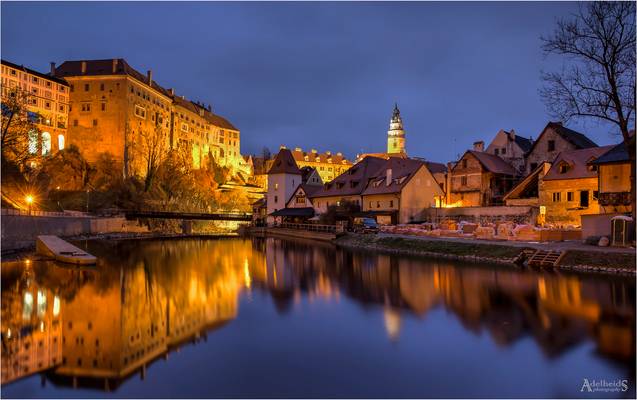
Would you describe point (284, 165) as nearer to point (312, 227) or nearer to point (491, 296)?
point (312, 227)

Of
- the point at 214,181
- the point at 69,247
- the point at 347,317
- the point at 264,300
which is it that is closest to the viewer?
the point at 347,317

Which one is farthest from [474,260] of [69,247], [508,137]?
[508,137]

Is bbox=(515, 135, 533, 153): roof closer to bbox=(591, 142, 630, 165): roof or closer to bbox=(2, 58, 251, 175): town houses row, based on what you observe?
bbox=(591, 142, 630, 165): roof

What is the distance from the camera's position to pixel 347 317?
1355 cm

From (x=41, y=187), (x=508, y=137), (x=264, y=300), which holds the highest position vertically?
(x=508, y=137)

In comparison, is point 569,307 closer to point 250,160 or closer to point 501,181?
point 501,181

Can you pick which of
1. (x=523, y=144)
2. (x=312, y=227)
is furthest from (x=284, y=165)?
(x=523, y=144)

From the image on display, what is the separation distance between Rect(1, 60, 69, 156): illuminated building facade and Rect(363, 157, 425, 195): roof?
52802mm

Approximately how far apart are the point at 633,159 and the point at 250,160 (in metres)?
116

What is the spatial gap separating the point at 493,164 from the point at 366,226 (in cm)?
1666

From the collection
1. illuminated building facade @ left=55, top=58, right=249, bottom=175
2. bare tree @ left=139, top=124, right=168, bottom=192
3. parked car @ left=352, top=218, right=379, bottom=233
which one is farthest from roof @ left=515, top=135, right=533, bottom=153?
illuminated building facade @ left=55, top=58, right=249, bottom=175

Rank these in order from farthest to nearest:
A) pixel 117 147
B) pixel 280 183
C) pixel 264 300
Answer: pixel 117 147, pixel 280 183, pixel 264 300

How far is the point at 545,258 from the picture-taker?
24.2 metres

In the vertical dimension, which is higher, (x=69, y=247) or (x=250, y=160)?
(x=250, y=160)
